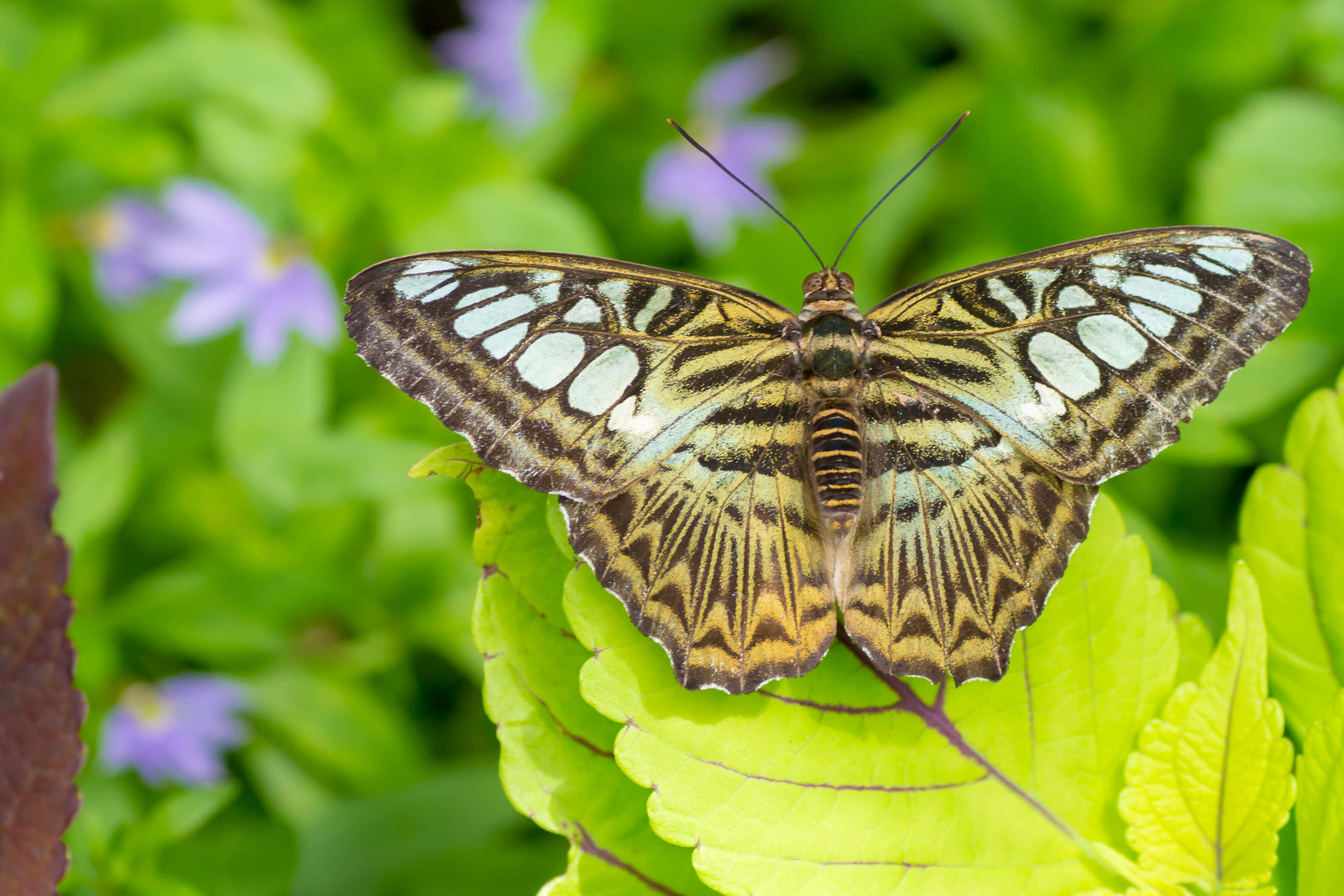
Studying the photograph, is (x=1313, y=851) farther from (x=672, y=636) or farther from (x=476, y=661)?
(x=476, y=661)

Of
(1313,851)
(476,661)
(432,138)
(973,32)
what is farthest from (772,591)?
(973,32)

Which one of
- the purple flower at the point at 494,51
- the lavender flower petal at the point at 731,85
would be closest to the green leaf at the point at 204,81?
the purple flower at the point at 494,51

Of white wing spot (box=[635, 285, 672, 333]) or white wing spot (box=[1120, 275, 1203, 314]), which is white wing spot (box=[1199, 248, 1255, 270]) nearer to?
white wing spot (box=[1120, 275, 1203, 314])

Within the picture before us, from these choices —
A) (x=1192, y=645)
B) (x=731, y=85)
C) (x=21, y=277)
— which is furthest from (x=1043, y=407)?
(x=21, y=277)

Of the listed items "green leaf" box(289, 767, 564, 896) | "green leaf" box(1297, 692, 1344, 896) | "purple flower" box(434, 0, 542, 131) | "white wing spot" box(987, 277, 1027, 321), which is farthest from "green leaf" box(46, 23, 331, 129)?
"green leaf" box(1297, 692, 1344, 896)

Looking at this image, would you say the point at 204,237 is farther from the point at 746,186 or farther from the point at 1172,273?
the point at 1172,273
